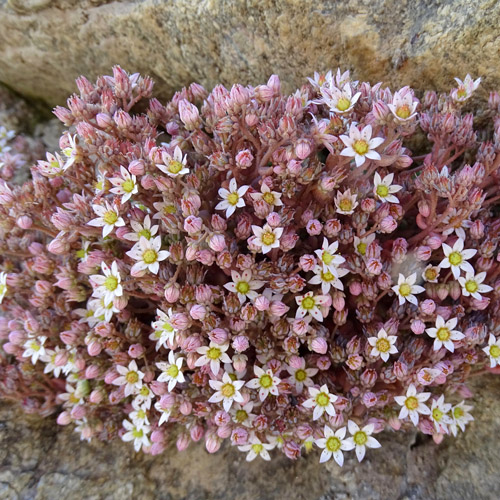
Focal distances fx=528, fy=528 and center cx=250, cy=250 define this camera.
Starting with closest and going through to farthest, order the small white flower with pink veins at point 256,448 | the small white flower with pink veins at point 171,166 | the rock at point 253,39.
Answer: the small white flower with pink veins at point 171,166
the small white flower with pink veins at point 256,448
the rock at point 253,39

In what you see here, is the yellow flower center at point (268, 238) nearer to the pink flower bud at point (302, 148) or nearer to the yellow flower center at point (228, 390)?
the pink flower bud at point (302, 148)

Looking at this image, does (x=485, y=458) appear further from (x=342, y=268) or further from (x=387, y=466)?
(x=342, y=268)

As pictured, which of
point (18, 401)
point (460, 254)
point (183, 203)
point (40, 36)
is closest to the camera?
point (183, 203)

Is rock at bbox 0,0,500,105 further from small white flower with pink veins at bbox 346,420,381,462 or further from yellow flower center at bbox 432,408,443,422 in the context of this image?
small white flower with pink veins at bbox 346,420,381,462

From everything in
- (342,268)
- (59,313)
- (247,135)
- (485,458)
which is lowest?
(485,458)

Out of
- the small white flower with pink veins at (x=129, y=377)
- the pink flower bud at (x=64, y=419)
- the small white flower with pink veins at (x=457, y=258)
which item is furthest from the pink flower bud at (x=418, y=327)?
the pink flower bud at (x=64, y=419)

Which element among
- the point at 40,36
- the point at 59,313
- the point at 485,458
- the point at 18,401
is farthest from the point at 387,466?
the point at 40,36

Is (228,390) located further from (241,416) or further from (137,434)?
(137,434)

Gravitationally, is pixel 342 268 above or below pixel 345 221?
below
